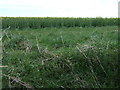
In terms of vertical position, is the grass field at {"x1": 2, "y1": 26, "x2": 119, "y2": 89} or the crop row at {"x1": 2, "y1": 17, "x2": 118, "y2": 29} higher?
the crop row at {"x1": 2, "y1": 17, "x2": 118, "y2": 29}

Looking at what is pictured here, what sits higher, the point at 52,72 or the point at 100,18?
the point at 100,18

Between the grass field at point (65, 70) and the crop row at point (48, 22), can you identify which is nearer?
the grass field at point (65, 70)

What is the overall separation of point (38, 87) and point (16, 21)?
34.9ft

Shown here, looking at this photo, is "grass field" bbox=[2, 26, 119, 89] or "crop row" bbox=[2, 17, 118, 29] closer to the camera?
"grass field" bbox=[2, 26, 119, 89]

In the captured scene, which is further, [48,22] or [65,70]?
[48,22]

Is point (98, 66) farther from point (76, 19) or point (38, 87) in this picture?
point (76, 19)

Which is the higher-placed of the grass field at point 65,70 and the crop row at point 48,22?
the crop row at point 48,22

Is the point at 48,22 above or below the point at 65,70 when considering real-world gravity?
above

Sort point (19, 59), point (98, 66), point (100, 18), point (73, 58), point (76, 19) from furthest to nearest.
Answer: point (100, 18) → point (76, 19) → point (19, 59) → point (73, 58) → point (98, 66)

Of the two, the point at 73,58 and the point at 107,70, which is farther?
the point at 73,58

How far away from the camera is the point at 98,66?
3859 millimetres
